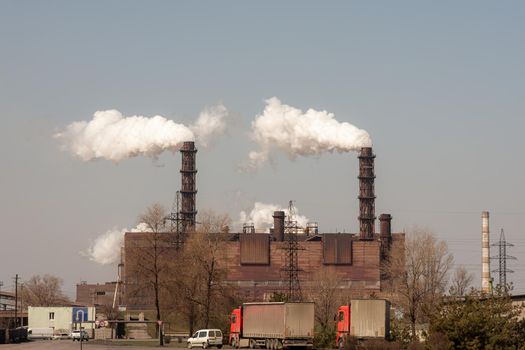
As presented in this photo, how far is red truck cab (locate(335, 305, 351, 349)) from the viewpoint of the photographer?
6825 cm

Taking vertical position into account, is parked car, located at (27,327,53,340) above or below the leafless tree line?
below

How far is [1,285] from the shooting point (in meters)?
168

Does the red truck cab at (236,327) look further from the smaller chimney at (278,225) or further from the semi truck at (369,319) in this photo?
the smaller chimney at (278,225)

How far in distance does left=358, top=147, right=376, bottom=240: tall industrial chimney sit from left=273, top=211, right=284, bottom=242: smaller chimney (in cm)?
1474

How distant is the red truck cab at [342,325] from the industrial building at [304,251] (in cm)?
9490

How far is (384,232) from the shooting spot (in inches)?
6599

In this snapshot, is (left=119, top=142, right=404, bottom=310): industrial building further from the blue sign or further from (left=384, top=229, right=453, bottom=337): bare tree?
the blue sign

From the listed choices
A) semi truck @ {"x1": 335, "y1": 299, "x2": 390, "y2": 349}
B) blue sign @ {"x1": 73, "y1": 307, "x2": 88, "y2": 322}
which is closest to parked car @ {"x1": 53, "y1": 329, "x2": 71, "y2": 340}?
semi truck @ {"x1": 335, "y1": 299, "x2": 390, "y2": 349}

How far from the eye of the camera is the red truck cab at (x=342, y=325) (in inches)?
2687

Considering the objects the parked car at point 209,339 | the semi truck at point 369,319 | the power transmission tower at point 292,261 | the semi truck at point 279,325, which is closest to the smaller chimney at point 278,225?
the power transmission tower at point 292,261

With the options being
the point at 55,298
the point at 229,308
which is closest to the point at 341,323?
the point at 229,308

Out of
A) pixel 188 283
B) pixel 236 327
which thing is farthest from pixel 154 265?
pixel 236 327

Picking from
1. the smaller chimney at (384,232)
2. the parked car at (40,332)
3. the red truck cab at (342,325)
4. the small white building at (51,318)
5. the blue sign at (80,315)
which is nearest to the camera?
the blue sign at (80,315)

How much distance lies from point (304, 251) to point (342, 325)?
326 ft
